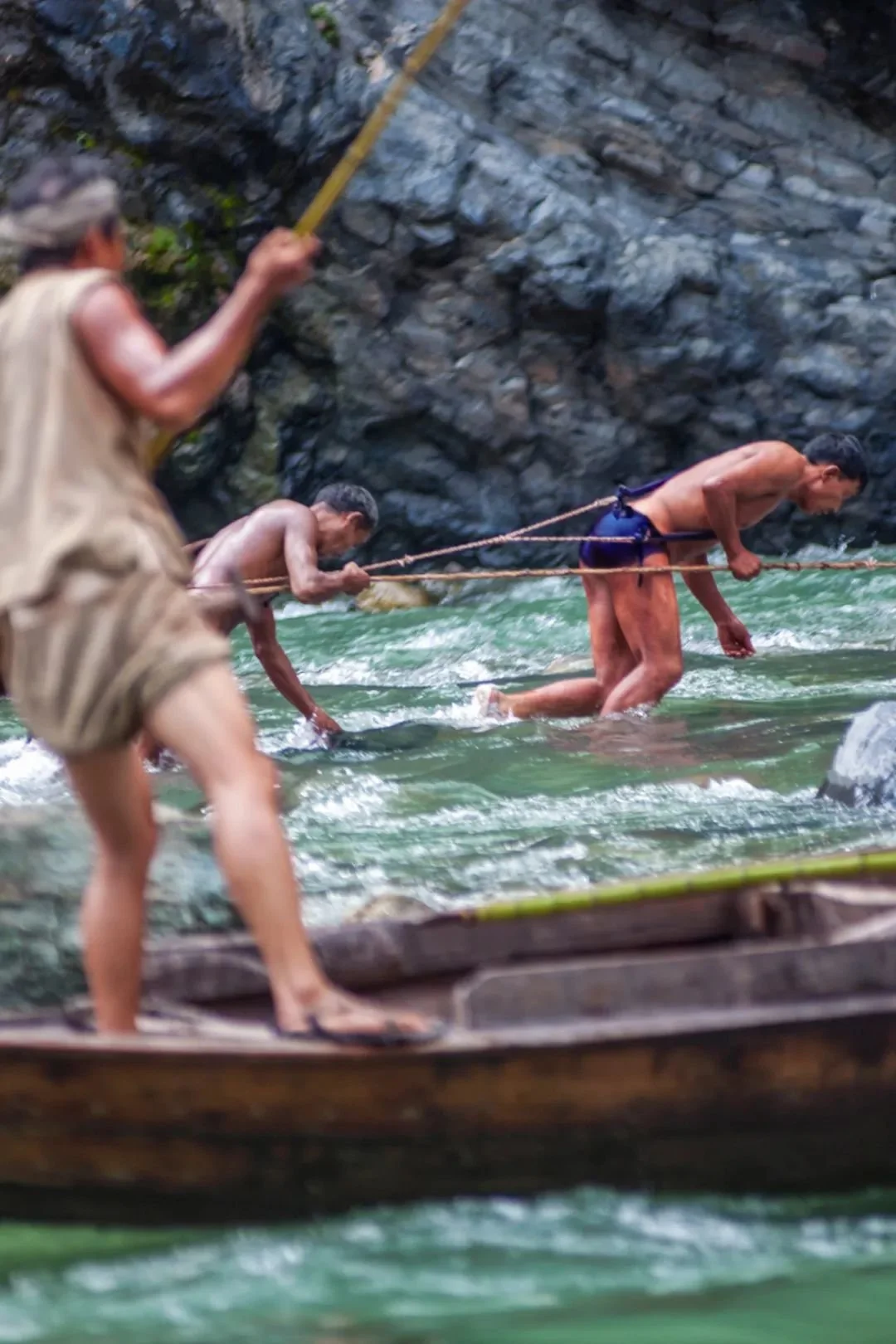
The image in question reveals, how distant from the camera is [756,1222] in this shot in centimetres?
353

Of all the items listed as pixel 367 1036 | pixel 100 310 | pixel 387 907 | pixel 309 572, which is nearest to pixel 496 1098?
pixel 367 1036

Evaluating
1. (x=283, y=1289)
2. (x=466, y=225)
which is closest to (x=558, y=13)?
(x=466, y=225)

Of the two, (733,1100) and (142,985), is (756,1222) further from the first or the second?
(142,985)

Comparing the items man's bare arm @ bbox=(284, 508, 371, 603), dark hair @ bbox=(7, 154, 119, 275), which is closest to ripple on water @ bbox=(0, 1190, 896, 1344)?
dark hair @ bbox=(7, 154, 119, 275)

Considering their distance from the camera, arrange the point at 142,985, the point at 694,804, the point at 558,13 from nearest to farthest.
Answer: the point at 142,985
the point at 694,804
the point at 558,13

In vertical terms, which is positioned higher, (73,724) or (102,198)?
(102,198)

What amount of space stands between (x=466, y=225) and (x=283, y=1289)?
1498 cm

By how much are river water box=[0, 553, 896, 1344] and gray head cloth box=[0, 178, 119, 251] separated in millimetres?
2031

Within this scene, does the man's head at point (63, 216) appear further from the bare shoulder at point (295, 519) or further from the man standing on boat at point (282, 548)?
the bare shoulder at point (295, 519)

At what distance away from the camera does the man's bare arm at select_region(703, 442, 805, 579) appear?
28.7ft

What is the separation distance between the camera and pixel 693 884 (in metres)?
4.15

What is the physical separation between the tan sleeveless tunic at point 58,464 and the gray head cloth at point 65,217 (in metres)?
0.09

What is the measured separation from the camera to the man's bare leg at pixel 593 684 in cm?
941

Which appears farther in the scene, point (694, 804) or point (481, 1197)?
point (694, 804)
